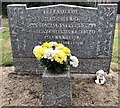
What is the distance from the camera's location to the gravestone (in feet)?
16.0

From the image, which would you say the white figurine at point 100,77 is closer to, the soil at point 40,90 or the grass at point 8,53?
the soil at point 40,90

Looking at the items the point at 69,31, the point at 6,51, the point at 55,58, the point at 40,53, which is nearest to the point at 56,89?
the point at 55,58

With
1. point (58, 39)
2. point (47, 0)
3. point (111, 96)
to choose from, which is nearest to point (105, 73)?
point (111, 96)

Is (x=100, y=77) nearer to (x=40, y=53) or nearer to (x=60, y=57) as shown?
(x=60, y=57)

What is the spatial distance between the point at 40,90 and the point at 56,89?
2.12 ft

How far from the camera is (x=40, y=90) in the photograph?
15.0 ft

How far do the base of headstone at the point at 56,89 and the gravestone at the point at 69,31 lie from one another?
44.2 inches

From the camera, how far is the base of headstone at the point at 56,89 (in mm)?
3961

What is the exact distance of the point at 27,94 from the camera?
4469mm

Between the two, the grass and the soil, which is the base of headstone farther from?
the grass

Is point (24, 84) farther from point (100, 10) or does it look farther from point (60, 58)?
point (100, 10)

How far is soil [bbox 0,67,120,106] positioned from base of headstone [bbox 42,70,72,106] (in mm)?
183

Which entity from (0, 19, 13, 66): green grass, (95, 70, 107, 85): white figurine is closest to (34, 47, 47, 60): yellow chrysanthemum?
(95, 70, 107, 85): white figurine

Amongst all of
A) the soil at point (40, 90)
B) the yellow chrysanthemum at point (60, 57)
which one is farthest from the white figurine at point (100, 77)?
the yellow chrysanthemum at point (60, 57)
